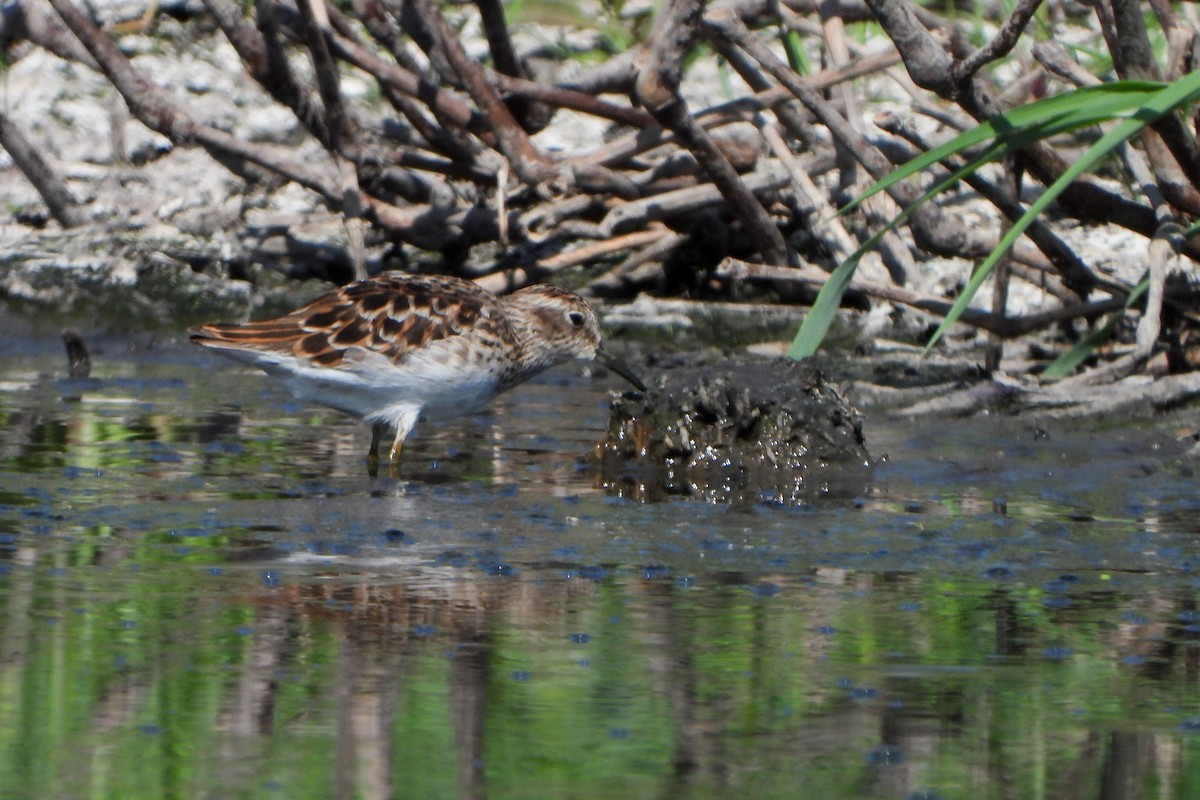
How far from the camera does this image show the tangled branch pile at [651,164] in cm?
788

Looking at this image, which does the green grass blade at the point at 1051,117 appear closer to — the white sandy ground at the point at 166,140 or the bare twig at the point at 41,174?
the white sandy ground at the point at 166,140

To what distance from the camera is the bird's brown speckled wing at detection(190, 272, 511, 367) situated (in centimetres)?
Answer: 701

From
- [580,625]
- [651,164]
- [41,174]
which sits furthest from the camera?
[41,174]

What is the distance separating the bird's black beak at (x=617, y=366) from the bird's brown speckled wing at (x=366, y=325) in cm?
64

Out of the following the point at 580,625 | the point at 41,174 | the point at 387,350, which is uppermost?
the point at 41,174

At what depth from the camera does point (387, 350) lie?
7.07 m

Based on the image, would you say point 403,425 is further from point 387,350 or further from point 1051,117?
point 1051,117

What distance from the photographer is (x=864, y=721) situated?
11.9ft

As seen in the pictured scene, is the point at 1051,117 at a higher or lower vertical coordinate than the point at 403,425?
higher

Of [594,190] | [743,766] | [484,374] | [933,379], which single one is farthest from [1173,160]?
[743,766]

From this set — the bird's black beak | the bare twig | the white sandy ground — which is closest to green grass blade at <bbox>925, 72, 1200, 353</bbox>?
the bird's black beak

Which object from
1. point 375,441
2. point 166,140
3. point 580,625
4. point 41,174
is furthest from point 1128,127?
point 166,140

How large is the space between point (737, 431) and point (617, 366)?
4.16 feet

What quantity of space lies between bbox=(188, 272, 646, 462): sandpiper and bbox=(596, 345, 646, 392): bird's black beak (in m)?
0.41
